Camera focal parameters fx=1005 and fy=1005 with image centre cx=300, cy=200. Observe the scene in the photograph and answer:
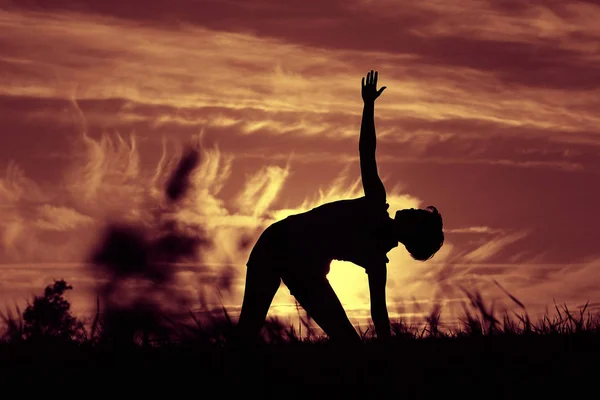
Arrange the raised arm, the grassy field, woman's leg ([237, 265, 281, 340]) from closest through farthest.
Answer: the grassy field → the raised arm → woman's leg ([237, 265, 281, 340])

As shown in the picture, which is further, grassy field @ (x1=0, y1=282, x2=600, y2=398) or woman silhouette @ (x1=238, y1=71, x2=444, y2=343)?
woman silhouette @ (x1=238, y1=71, x2=444, y2=343)

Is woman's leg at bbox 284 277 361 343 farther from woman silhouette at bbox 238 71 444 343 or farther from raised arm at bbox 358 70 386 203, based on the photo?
raised arm at bbox 358 70 386 203

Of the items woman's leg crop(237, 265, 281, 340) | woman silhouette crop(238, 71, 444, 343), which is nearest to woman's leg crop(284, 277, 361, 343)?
woman silhouette crop(238, 71, 444, 343)

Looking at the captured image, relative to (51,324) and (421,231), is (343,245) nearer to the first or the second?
(421,231)

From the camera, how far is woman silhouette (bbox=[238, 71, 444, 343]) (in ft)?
26.3

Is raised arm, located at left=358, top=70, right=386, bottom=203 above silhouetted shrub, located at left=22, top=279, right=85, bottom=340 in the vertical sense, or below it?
above

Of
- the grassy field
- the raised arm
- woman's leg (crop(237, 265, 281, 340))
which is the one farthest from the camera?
woman's leg (crop(237, 265, 281, 340))

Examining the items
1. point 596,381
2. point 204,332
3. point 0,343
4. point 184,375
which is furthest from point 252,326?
point 596,381

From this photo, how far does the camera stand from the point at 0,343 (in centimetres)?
841

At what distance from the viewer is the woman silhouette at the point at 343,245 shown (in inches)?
315

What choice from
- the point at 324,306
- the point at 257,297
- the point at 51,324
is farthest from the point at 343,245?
the point at 51,324

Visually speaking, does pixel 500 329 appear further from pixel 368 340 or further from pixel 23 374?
pixel 23 374

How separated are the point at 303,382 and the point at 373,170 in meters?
2.11

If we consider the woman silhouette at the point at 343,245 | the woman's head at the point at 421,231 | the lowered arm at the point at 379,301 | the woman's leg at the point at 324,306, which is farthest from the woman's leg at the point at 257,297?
the woman's head at the point at 421,231
